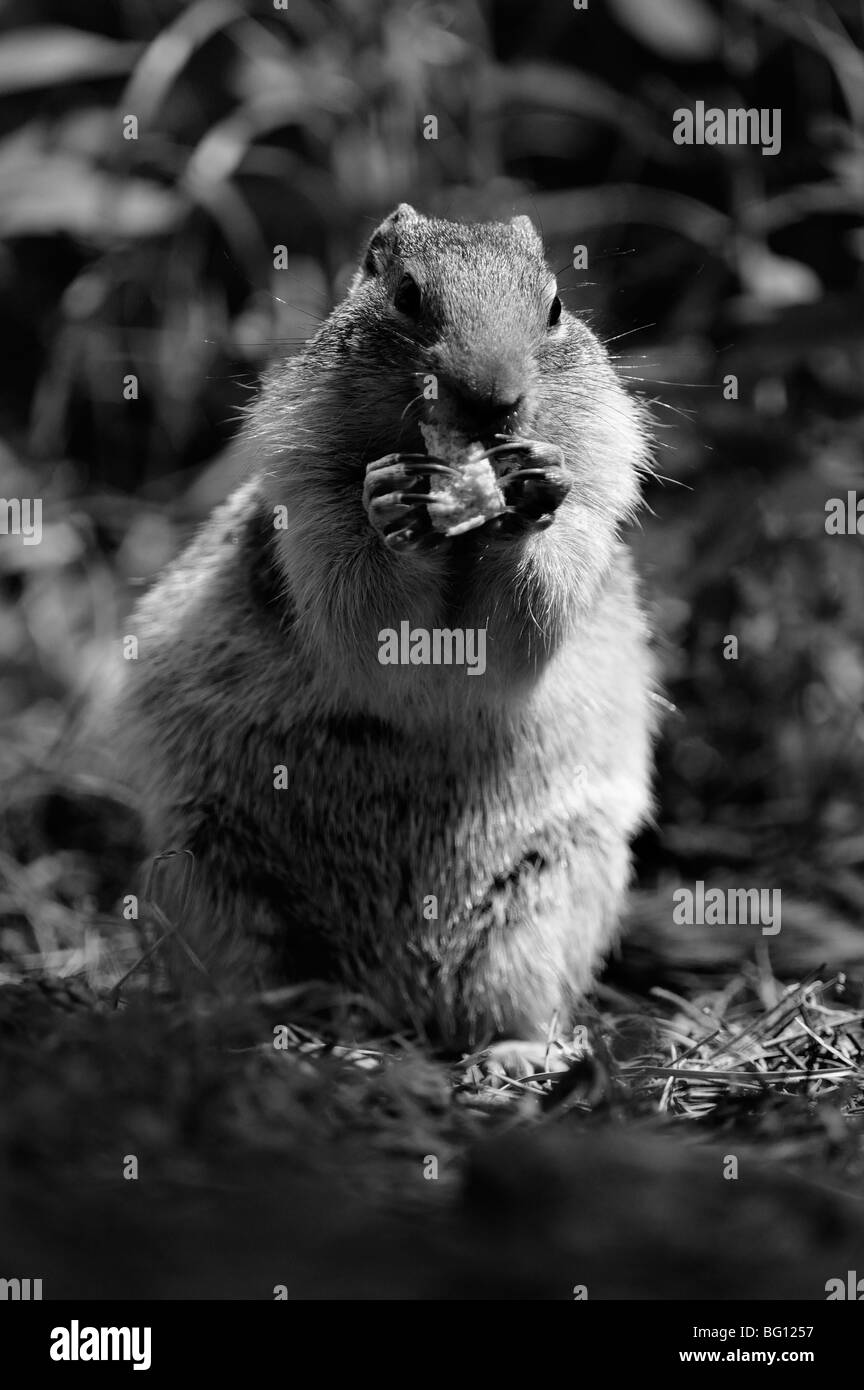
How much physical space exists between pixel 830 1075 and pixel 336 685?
1574mm

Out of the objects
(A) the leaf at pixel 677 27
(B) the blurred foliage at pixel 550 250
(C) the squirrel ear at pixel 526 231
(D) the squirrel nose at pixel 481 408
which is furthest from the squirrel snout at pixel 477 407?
(A) the leaf at pixel 677 27

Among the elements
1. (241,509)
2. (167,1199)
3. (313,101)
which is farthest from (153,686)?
(313,101)

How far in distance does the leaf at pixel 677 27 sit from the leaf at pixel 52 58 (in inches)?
89.4

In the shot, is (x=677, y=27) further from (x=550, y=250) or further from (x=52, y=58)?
(x=52, y=58)

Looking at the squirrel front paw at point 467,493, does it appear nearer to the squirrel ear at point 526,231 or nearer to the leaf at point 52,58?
the squirrel ear at point 526,231

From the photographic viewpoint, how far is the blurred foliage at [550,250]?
215 inches

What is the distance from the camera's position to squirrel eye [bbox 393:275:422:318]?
3688 mm

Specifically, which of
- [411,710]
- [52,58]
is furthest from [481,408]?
[52,58]

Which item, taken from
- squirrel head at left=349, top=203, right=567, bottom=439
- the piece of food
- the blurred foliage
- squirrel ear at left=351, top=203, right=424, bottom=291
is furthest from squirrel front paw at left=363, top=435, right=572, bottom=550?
the blurred foliage

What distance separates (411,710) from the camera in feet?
12.6

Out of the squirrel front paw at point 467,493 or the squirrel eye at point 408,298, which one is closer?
the squirrel front paw at point 467,493

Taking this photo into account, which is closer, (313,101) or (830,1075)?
(830,1075)
